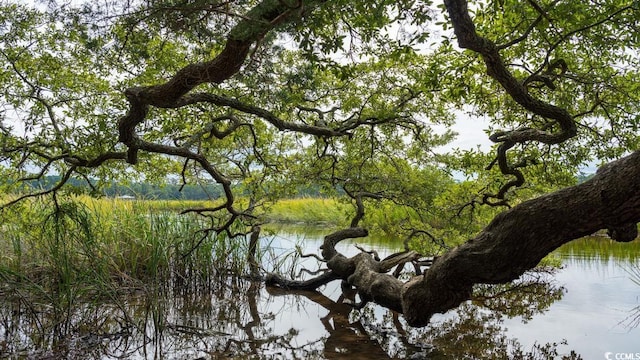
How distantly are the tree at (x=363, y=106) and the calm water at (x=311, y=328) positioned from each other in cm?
46

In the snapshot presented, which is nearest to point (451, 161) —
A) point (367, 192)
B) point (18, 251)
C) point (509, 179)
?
point (509, 179)

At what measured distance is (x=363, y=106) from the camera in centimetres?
576

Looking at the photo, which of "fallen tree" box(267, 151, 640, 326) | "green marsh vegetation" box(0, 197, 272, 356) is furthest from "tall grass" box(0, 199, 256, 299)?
"fallen tree" box(267, 151, 640, 326)

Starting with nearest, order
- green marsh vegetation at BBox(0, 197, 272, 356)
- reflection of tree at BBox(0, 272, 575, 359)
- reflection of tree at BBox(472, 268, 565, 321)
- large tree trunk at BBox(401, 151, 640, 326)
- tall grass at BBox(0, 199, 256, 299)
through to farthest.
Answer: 1. large tree trunk at BBox(401, 151, 640, 326)
2. reflection of tree at BBox(0, 272, 575, 359)
3. green marsh vegetation at BBox(0, 197, 272, 356)
4. tall grass at BBox(0, 199, 256, 299)
5. reflection of tree at BBox(472, 268, 565, 321)

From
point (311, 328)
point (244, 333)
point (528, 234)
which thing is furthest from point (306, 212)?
point (528, 234)

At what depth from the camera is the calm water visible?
450 cm

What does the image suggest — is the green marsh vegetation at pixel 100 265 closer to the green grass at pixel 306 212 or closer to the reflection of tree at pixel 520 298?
the reflection of tree at pixel 520 298

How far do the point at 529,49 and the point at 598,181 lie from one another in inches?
95.3

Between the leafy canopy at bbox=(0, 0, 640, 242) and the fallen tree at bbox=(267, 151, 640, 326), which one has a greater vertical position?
the leafy canopy at bbox=(0, 0, 640, 242)

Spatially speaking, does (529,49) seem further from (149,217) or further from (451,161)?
(149,217)

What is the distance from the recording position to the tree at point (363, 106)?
2996 mm

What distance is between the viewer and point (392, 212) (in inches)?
365

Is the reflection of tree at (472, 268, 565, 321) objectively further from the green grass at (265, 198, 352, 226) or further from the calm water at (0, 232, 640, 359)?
the green grass at (265, 198, 352, 226)

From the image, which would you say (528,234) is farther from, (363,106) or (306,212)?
(306,212)
